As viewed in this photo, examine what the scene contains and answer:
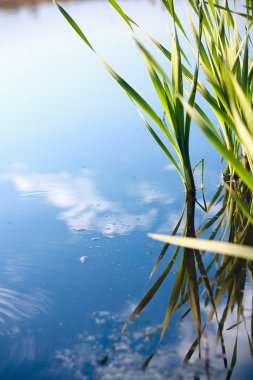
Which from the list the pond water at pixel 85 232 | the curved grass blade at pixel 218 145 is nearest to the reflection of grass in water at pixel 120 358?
the pond water at pixel 85 232

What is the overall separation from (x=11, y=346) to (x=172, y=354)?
0.36 meters

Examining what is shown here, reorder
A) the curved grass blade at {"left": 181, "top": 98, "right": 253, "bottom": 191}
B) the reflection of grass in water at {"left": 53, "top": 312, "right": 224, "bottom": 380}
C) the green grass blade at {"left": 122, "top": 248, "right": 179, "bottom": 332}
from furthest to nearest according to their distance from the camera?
the green grass blade at {"left": 122, "top": 248, "right": 179, "bottom": 332}, the reflection of grass in water at {"left": 53, "top": 312, "right": 224, "bottom": 380}, the curved grass blade at {"left": 181, "top": 98, "right": 253, "bottom": 191}

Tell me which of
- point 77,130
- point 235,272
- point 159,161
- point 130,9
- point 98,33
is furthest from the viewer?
point 130,9

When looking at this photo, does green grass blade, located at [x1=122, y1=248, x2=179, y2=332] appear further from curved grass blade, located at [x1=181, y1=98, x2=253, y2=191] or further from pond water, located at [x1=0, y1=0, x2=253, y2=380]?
curved grass blade, located at [x1=181, y1=98, x2=253, y2=191]

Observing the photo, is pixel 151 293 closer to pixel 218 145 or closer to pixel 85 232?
pixel 85 232

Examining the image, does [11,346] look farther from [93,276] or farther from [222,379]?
[222,379]

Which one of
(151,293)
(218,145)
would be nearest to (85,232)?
(151,293)

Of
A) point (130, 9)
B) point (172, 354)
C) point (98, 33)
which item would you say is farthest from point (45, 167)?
point (130, 9)

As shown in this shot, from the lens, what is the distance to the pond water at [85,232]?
1208 mm

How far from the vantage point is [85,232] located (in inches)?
72.2

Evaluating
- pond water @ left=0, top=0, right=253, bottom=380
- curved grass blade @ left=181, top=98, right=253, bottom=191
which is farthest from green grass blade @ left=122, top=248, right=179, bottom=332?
curved grass blade @ left=181, top=98, right=253, bottom=191

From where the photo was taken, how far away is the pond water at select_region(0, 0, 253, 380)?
1.21 meters

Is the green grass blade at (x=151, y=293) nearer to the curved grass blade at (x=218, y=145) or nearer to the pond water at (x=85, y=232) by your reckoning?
the pond water at (x=85, y=232)

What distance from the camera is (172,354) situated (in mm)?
1183
